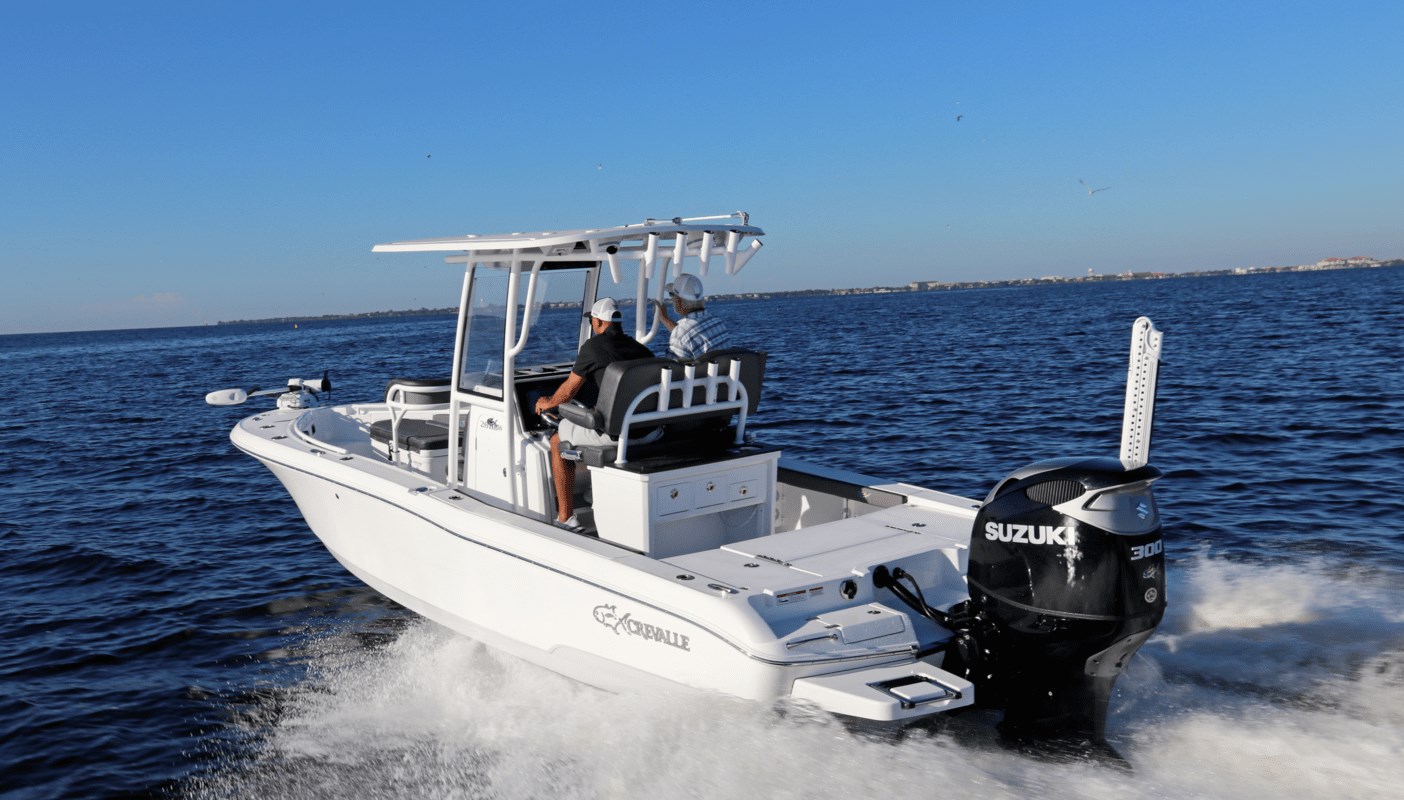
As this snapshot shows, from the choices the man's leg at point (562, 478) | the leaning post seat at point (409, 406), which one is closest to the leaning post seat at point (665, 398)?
the man's leg at point (562, 478)

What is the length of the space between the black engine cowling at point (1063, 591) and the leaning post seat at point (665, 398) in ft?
5.65

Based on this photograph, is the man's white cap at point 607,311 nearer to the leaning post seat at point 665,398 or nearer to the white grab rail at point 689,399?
the leaning post seat at point 665,398

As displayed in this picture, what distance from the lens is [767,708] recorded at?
4.07 m

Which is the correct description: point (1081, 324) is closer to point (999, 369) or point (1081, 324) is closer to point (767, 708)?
point (999, 369)

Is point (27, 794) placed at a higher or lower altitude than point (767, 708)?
lower

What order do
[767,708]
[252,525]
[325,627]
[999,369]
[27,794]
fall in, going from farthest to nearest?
[999,369]
[252,525]
[325,627]
[27,794]
[767,708]

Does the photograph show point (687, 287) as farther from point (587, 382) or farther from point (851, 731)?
point (851, 731)

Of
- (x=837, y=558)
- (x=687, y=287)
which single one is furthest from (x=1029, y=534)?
(x=687, y=287)

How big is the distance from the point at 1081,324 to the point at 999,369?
20.9 m

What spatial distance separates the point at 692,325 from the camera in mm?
5809

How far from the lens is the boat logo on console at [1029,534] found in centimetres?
409

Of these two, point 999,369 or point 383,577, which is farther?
point 999,369

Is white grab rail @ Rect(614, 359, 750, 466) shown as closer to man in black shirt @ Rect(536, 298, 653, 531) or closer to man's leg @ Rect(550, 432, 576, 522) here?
man in black shirt @ Rect(536, 298, 653, 531)

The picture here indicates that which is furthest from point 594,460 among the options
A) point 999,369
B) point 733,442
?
point 999,369
